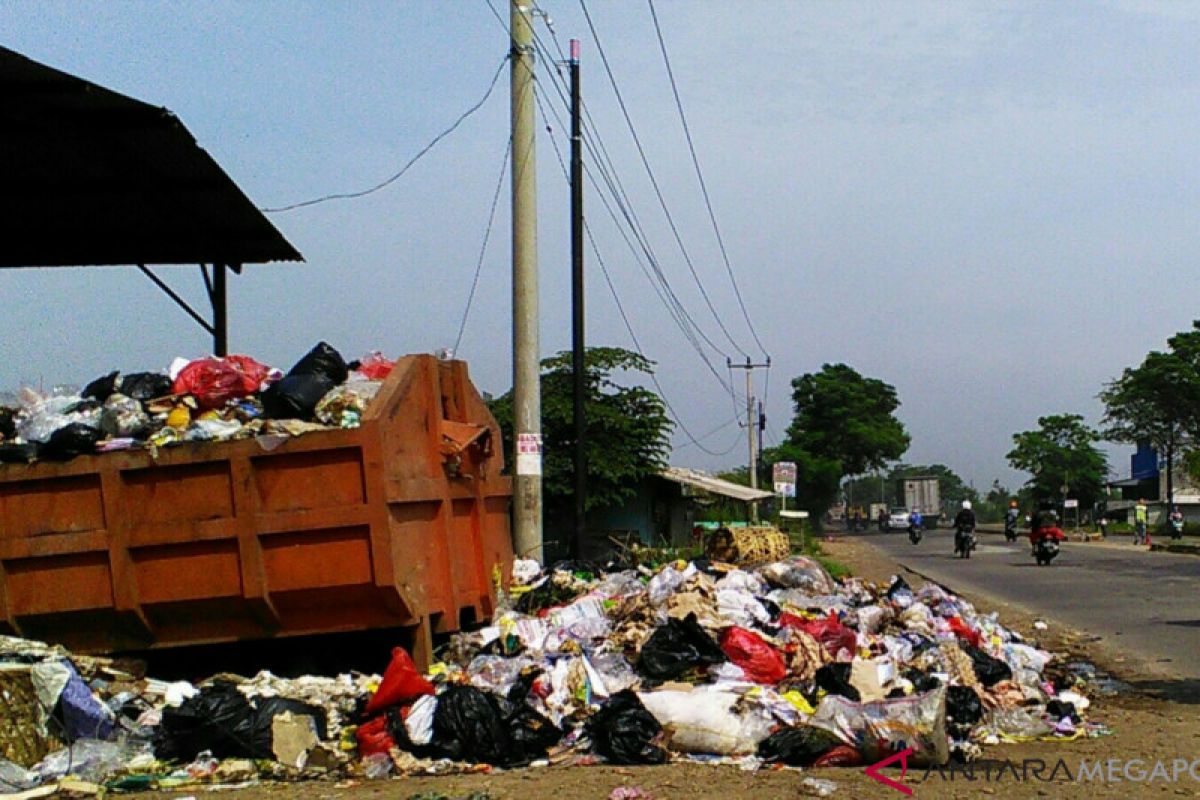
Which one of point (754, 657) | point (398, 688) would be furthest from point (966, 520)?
point (398, 688)

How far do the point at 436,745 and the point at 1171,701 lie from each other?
5469 millimetres

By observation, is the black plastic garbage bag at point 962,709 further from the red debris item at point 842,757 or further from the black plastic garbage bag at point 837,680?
the red debris item at point 842,757

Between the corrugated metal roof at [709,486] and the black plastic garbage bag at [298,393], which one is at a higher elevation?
the black plastic garbage bag at [298,393]

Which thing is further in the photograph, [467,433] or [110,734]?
[467,433]

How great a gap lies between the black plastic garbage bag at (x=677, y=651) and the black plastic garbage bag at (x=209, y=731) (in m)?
2.40

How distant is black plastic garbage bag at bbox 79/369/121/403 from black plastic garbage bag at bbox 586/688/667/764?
388cm

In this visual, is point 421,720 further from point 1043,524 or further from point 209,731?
point 1043,524

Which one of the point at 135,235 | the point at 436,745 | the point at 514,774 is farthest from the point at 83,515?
the point at 135,235

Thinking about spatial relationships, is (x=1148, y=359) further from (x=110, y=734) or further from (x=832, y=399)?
(x=110, y=734)

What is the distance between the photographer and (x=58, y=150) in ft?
34.8


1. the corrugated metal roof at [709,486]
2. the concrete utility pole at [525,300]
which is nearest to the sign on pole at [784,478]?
the corrugated metal roof at [709,486]

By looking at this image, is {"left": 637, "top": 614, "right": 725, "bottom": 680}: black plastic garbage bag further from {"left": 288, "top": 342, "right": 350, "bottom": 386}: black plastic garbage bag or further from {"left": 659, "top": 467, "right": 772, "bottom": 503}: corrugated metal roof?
{"left": 659, "top": 467, "right": 772, "bottom": 503}: corrugated metal roof

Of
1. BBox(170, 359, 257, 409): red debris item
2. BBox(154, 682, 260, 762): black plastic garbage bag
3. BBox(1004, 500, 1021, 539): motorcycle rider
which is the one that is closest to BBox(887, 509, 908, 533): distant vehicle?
BBox(1004, 500, 1021, 539): motorcycle rider

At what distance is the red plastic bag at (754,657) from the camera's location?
25.7 feet
